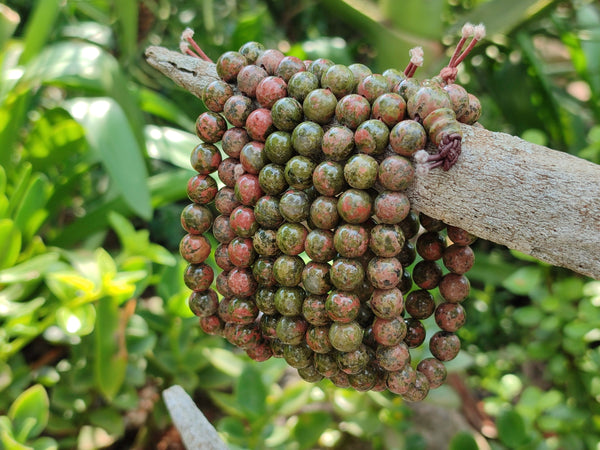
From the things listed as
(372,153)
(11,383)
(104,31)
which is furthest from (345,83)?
(104,31)

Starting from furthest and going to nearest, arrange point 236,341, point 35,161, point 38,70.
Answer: point 35,161, point 38,70, point 236,341

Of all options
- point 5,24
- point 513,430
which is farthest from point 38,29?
point 513,430

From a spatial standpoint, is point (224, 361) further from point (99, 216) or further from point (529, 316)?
point (529, 316)

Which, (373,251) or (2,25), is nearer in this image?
(373,251)

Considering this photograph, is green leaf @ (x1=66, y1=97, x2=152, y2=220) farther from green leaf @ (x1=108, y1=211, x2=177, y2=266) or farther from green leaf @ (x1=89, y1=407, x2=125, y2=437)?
green leaf @ (x1=89, y1=407, x2=125, y2=437)

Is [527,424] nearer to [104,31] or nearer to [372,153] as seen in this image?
[372,153]

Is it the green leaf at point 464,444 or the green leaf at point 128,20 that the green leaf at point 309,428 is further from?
the green leaf at point 128,20

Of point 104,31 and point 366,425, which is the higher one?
point 104,31

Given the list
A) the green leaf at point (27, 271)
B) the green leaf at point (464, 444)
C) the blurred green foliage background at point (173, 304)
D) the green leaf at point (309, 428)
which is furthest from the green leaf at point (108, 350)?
the green leaf at point (464, 444)
